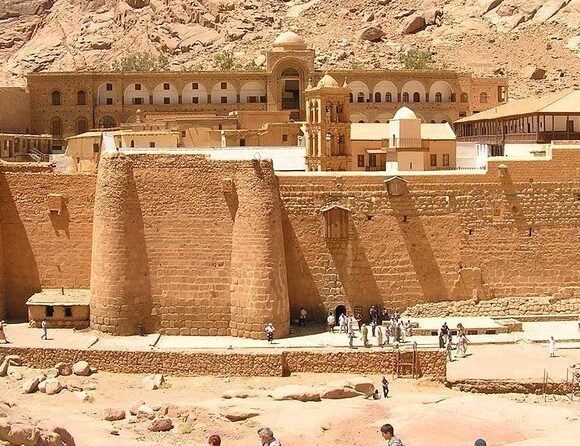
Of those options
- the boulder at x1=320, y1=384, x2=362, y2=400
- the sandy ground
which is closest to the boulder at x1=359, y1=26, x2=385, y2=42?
the sandy ground

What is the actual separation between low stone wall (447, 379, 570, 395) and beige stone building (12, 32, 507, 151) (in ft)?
89.6

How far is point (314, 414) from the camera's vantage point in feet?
65.2

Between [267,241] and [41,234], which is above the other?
[41,234]

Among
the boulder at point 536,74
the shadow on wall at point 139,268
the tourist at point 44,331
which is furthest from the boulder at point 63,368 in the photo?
the boulder at point 536,74

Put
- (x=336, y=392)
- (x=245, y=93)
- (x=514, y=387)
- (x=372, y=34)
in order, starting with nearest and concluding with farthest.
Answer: (x=514, y=387), (x=336, y=392), (x=245, y=93), (x=372, y=34)

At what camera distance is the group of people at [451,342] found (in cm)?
2248

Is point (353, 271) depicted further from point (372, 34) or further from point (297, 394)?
point (372, 34)

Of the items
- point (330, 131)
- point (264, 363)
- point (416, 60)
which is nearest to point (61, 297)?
point (264, 363)

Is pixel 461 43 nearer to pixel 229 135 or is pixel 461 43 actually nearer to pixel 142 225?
pixel 229 135

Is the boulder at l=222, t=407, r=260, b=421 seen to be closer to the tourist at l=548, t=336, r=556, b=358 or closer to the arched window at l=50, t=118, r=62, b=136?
the tourist at l=548, t=336, r=556, b=358

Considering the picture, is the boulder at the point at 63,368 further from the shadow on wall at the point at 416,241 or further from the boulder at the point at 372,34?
the boulder at the point at 372,34

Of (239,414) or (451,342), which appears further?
(451,342)

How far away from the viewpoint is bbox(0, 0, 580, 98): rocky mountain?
2336 inches

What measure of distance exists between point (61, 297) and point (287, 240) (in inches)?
216
